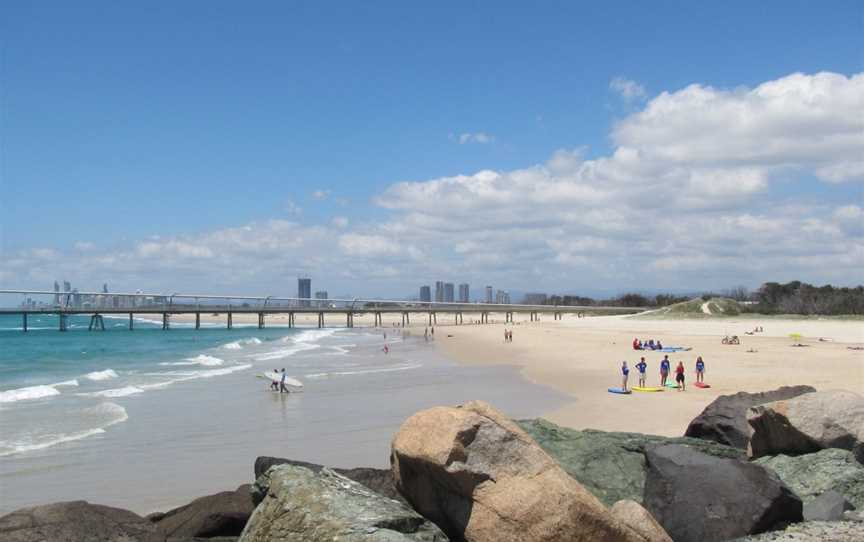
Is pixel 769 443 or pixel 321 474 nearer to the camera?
pixel 321 474

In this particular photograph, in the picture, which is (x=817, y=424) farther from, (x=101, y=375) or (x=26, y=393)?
(x=101, y=375)

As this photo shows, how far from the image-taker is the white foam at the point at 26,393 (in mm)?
28366

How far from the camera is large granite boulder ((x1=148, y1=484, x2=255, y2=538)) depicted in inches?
306

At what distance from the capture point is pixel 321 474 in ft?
19.1

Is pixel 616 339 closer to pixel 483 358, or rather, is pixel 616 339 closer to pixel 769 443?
pixel 483 358

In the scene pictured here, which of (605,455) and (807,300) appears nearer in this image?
(605,455)

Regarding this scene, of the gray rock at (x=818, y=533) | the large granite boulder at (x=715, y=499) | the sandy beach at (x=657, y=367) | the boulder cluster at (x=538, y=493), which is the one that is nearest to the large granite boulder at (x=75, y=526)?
the boulder cluster at (x=538, y=493)

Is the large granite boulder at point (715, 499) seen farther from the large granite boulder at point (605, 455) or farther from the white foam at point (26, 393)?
the white foam at point (26, 393)

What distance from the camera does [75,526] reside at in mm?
7145

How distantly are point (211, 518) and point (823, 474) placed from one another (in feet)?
21.4

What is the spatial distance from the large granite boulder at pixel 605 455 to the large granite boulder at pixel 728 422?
3.58 feet

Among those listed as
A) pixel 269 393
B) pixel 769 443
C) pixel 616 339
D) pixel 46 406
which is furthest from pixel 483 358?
pixel 769 443

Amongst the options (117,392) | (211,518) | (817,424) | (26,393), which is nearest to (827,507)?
(817,424)

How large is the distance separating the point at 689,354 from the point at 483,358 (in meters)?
13.4
